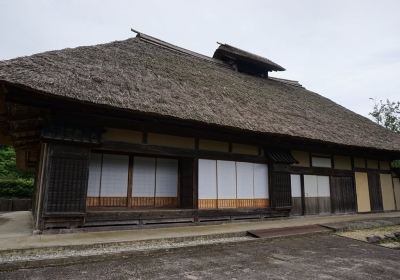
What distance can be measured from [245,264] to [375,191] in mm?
10506

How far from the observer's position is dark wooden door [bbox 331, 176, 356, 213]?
1119 cm

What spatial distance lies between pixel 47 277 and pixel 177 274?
171cm

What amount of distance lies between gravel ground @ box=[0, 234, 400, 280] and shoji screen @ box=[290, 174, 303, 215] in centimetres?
365

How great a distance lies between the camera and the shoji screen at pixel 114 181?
7.23 metres

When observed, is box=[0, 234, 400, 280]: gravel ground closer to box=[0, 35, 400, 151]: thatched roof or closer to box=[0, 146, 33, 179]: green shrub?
box=[0, 35, 400, 151]: thatched roof

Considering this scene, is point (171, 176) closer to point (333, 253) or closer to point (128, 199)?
point (128, 199)

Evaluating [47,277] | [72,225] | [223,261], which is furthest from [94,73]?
[223,261]

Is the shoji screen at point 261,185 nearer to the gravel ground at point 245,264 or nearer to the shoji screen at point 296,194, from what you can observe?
the shoji screen at point 296,194

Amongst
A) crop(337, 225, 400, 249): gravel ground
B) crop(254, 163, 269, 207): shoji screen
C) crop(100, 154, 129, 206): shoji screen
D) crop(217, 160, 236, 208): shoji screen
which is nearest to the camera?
crop(337, 225, 400, 249): gravel ground

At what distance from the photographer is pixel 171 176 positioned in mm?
8312

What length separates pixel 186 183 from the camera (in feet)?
26.7

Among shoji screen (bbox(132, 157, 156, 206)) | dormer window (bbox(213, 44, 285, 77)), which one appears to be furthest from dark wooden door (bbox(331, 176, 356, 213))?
shoji screen (bbox(132, 157, 156, 206))

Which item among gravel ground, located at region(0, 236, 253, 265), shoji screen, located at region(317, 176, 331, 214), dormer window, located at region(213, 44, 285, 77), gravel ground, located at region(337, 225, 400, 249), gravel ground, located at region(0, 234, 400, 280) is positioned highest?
dormer window, located at region(213, 44, 285, 77)

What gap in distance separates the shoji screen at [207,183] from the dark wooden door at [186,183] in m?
0.26
